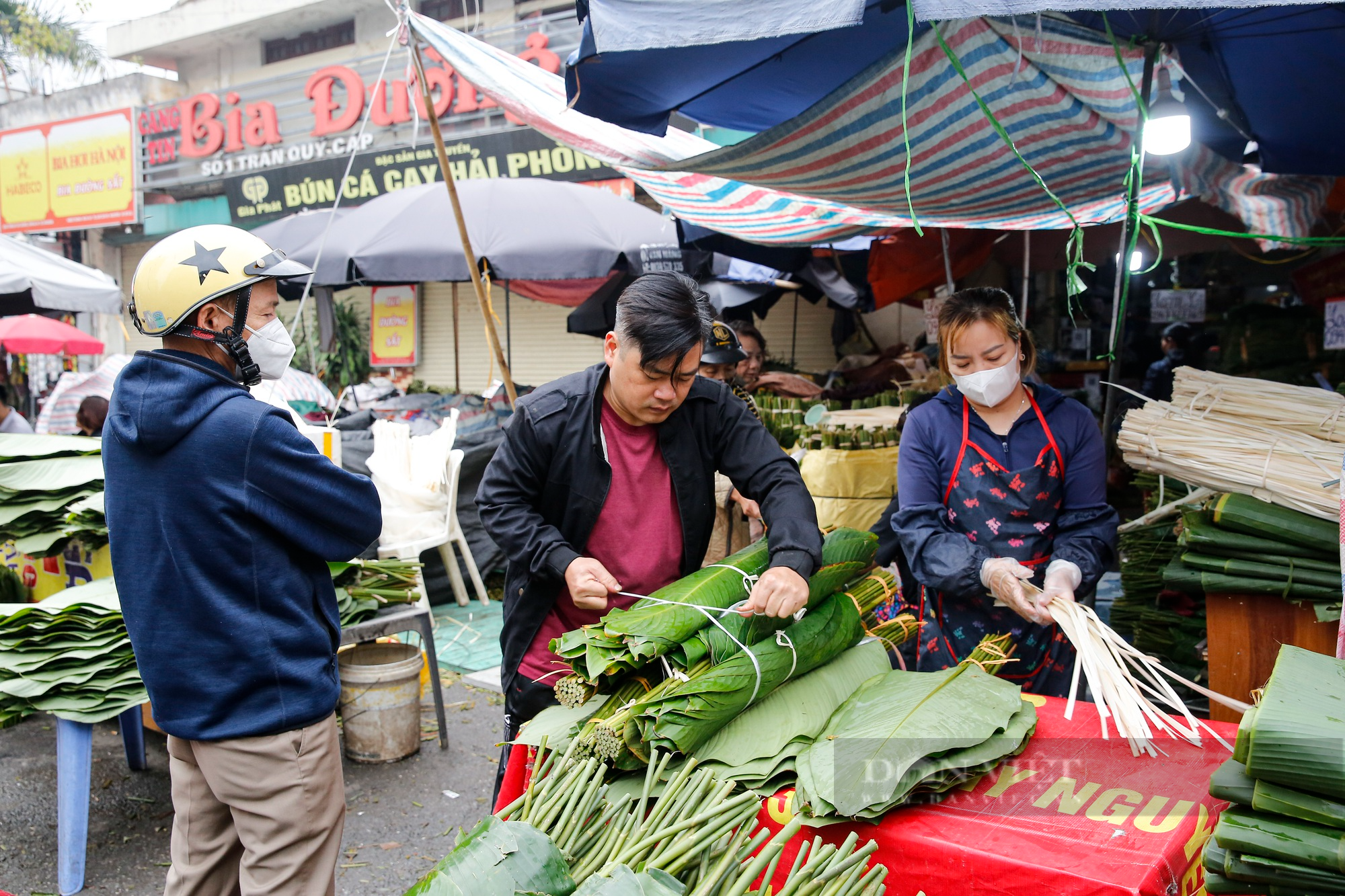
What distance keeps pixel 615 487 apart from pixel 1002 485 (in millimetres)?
1209

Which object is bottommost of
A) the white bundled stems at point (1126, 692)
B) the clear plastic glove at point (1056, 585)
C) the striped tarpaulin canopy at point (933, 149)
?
the white bundled stems at point (1126, 692)

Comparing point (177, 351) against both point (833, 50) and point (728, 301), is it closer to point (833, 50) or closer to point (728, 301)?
point (833, 50)

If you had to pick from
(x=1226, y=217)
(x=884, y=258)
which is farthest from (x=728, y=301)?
(x=1226, y=217)

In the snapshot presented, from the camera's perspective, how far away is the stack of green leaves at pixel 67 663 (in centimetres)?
319

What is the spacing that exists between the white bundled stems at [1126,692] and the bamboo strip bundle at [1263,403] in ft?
3.42

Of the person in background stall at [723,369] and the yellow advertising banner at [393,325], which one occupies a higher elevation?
the yellow advertising banner at [393,325]

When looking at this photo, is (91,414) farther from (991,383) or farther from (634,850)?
(634,850)

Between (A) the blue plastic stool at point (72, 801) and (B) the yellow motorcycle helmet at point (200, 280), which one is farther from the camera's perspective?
(A) the blue plastic stool at point (72, 801)

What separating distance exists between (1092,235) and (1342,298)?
6.55 feet

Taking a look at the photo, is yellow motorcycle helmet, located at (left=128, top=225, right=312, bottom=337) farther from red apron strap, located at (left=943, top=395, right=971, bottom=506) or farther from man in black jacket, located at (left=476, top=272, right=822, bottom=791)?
red apron strap, located at (left=943, top=395, right=971, bottom=506)

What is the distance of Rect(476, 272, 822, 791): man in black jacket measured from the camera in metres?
2.20

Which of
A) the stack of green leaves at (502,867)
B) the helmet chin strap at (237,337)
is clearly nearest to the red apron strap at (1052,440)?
the stack of green leaves at (502,867)

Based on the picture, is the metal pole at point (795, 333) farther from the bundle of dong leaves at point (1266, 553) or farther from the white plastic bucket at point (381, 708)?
the bundle of dong leaves at point (1266, 553)

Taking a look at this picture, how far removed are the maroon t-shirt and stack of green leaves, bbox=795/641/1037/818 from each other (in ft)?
2.12
